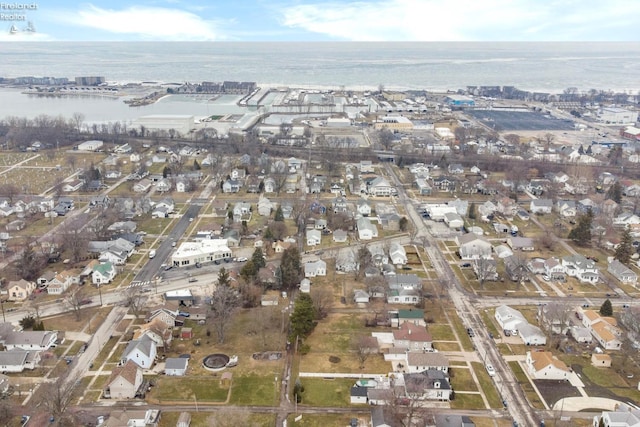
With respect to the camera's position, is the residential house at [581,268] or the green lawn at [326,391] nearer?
the green lawn at [326,391]

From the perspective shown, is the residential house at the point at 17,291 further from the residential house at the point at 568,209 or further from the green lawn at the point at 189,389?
the residential house at the point at 568,209

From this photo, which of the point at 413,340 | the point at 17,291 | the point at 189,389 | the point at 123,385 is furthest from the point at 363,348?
the point at 17,291

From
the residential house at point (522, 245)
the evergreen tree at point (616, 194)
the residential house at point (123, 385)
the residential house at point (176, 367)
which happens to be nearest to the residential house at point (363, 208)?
the residential house at point (522, 245)

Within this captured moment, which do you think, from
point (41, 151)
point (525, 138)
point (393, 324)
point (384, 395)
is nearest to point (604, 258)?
point (393, 324)

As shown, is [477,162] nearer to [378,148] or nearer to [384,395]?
[378,148]

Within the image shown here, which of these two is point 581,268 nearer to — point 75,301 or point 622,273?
point 622,273
